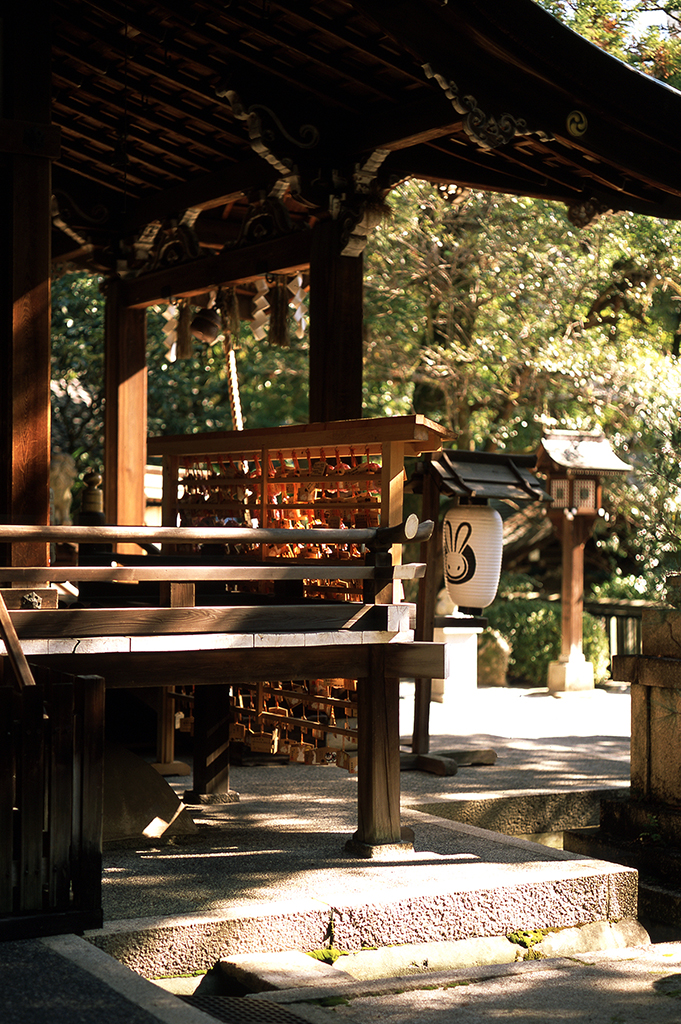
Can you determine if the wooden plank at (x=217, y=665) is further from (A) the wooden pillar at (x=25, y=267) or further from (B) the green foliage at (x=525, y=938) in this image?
(B) the green foliage at (x=525, y=938)

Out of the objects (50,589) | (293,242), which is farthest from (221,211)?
(50,589)

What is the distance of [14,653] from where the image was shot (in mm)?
4055

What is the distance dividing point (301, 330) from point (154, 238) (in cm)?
159

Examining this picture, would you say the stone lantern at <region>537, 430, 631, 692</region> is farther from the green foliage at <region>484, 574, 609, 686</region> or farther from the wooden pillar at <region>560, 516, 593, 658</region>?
the green foliage at <region>484, 574, 609, 686</region>

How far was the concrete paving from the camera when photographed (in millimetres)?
3611

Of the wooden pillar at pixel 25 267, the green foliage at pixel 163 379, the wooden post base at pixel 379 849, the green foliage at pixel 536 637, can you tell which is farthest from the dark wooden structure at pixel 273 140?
the green foliage at pixel 536 637

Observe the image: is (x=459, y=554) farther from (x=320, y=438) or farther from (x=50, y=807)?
(x=50, y=807)

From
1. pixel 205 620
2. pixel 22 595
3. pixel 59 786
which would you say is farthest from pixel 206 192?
pixel 59 786

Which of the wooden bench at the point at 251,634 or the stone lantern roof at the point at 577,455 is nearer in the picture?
the wooden bench at the point at 251,634

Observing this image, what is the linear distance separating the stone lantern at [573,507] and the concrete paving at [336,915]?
6.26 m

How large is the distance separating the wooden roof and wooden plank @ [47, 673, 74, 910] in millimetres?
3897

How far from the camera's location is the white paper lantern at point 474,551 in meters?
8.12

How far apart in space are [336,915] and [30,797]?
1.34 m

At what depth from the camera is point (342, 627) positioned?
527 cm
